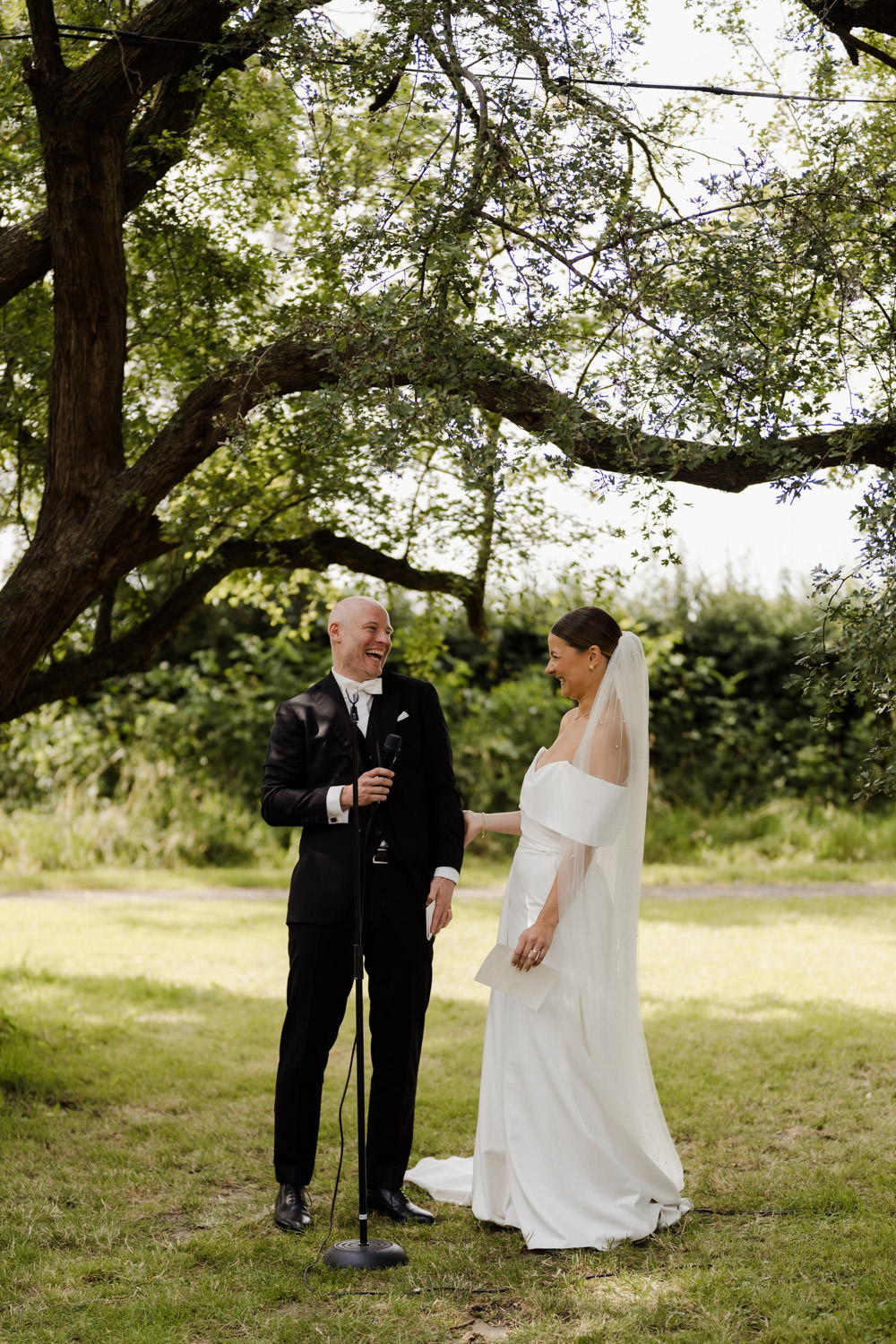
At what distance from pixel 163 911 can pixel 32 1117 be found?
5.43 m

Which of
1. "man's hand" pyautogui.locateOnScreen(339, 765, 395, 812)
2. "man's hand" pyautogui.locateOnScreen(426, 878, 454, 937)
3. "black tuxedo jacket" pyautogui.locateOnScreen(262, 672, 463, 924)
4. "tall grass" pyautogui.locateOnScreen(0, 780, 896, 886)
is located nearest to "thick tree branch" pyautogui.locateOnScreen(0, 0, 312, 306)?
"black tuxedo jacket" pyautogui.locateOnScreen(262, 672, 463, 924)

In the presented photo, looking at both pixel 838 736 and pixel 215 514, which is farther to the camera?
pixel 838 736

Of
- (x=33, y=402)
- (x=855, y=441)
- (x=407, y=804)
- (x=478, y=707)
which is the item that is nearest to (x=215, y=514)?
(x=33, y=402)

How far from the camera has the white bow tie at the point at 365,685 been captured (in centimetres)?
463

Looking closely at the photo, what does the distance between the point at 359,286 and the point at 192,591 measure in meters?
2.64

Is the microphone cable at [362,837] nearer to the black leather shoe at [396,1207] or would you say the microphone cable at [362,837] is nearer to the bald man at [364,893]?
the bald man at [364,893]

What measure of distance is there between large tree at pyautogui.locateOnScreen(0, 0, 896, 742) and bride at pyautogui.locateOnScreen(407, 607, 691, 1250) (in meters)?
0.89

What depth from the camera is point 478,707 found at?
47.6 feet

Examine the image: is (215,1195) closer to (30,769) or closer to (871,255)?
(871,255)

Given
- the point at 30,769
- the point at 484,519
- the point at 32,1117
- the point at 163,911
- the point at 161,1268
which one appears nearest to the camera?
the point at 161,1268

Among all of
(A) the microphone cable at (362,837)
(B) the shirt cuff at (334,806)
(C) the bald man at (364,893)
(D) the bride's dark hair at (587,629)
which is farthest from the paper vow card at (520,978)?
(D) the bride's dark hair at (587,629)

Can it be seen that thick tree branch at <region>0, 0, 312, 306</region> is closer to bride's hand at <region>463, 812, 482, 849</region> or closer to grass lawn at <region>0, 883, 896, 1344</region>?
bride's hand at <region>463, 812, 482, 849</region>

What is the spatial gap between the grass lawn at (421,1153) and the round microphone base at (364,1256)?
0.11ft

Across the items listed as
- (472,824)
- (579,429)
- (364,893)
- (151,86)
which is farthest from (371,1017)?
(151,86)
